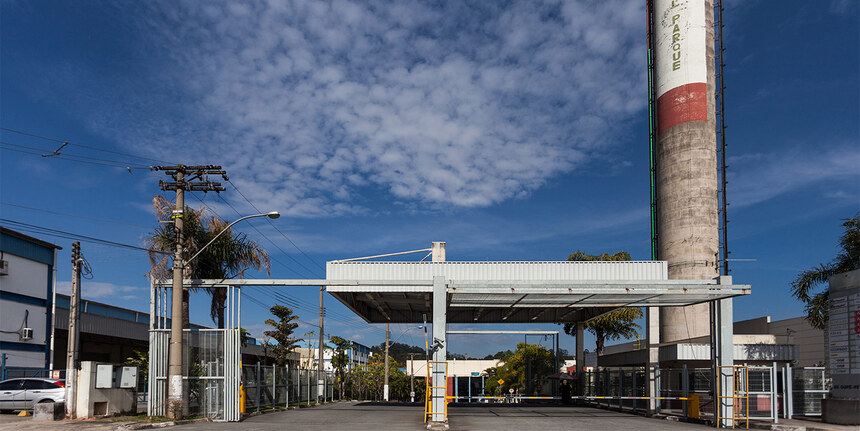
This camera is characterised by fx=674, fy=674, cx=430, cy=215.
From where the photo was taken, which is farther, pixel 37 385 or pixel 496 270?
pixel 496 270

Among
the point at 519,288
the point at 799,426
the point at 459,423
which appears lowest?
the point at 459,423

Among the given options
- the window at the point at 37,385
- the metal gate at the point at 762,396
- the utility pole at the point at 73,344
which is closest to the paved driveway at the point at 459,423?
the metal gate at the point at 762,396

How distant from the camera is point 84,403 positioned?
74.3 ft

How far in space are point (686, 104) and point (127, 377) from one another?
4107 centimetres

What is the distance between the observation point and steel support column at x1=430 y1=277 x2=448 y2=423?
21.7 meters

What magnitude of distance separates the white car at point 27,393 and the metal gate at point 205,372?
16.5ft

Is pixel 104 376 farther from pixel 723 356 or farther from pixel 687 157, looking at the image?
pixel 687 157

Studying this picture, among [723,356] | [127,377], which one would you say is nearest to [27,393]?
[127,377]

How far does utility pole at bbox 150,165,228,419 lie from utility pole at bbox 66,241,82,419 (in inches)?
118

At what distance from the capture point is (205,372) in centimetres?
2420

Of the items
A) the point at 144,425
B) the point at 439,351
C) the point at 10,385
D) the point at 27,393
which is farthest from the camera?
the point at 10,385

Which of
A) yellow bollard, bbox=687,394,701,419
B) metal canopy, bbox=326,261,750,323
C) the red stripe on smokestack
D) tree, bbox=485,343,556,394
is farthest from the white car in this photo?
the red stripe on smokestack

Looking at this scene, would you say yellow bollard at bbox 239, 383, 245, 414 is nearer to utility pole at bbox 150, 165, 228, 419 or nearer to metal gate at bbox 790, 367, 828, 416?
utility pole at bbox 150, 165, 228, 419

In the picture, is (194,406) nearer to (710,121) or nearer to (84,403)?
(84,403)
